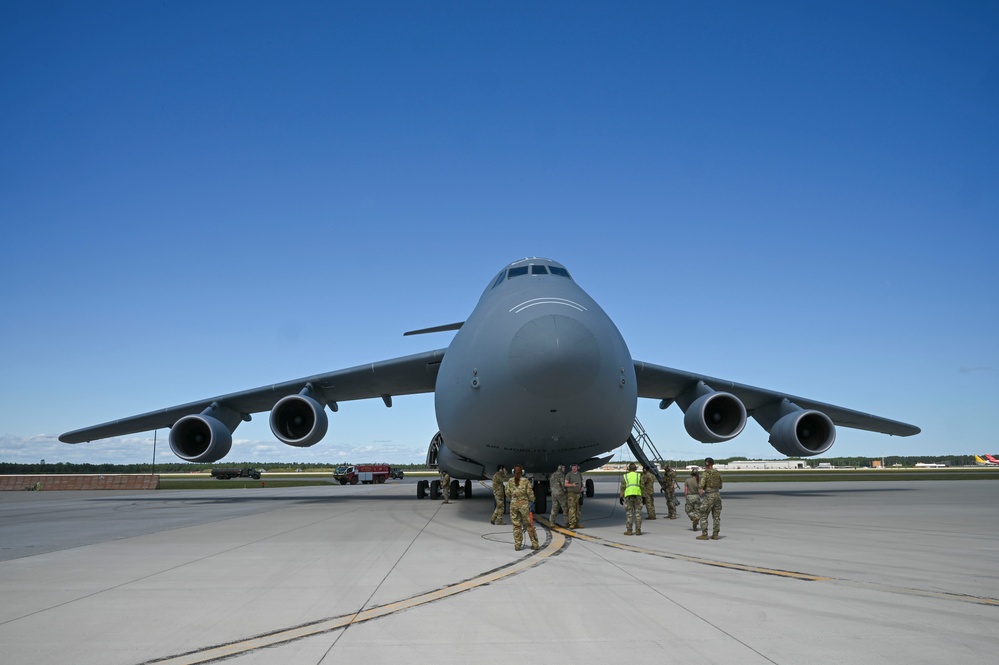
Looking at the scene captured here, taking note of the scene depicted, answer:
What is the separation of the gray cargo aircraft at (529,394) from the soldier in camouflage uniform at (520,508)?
119cm

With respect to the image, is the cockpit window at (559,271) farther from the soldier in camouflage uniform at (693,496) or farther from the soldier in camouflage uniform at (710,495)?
the soldier in camouflage uniform at (710,495)

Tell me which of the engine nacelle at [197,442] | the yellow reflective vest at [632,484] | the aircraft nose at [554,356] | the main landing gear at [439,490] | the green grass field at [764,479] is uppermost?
the aircraft nose at [554,356]

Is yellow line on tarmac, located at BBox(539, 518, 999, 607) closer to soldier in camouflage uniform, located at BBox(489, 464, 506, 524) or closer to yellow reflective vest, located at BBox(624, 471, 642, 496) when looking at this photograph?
yellow reflective vest, located at BBox(624, 471, 642, 496)

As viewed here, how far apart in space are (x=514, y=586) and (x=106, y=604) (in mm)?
3123

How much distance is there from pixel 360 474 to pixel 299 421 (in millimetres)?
29618

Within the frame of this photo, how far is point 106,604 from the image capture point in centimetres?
505

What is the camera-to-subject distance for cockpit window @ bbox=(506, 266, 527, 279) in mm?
11969

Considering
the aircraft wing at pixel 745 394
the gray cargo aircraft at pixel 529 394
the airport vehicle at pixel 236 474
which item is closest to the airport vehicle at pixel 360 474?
the airport vehicle at pixel 236 474

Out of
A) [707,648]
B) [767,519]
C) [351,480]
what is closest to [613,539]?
[767,519]

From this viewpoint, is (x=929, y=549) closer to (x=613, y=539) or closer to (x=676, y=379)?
(x=613, y=539)

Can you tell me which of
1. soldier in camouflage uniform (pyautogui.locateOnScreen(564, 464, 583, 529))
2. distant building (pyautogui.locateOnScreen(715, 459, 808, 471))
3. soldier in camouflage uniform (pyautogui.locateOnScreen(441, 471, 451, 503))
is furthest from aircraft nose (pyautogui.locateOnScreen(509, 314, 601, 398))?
distant building (pyautogui.locateOnScreen(715, 459, 808, 471))

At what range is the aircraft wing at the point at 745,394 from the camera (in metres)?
16.0

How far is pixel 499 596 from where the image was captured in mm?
5160

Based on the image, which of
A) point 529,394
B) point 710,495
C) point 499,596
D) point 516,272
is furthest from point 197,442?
point 499,596
